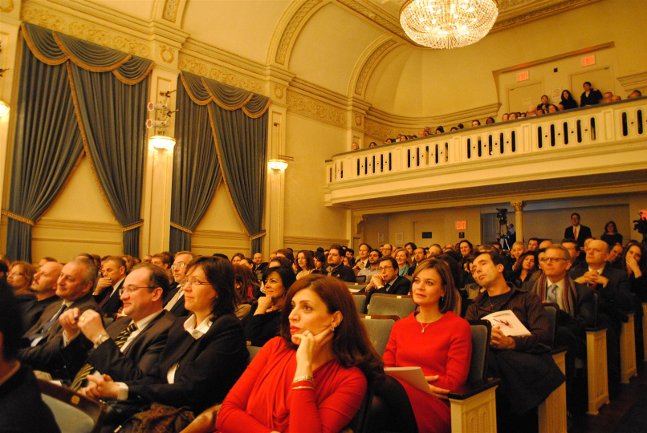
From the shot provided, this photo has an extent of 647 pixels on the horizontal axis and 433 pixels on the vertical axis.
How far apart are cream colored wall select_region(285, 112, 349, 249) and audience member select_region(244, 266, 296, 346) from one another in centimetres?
658

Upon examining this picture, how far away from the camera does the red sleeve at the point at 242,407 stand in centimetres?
146

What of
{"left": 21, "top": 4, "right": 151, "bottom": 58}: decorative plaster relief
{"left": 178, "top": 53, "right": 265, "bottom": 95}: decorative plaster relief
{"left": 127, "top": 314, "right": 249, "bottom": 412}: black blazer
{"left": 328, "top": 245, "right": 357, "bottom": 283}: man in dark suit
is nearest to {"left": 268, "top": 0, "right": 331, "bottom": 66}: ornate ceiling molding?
{"left": 178, "top": 53, "right": 265, "bottom": 95}: decorative plaster relief

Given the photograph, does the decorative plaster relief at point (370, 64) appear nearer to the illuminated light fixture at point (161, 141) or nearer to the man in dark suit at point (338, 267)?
the illuminated light fixture at point (161, 141)

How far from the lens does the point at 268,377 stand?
1.54m

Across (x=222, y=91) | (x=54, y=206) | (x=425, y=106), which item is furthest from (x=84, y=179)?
(x=425, y=106)

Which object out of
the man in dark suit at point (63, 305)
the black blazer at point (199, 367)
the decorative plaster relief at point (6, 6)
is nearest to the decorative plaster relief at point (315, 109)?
the decorative plaster relief at point (6, 6)

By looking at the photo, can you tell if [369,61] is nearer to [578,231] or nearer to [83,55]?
[578,231]

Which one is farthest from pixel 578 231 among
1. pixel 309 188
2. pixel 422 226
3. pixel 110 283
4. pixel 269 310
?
pixel 110 283

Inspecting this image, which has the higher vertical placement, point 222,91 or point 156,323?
point 222,91

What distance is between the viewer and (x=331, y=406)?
1359 mm

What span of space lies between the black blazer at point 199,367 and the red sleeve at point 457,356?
86cm

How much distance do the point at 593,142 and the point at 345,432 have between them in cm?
679

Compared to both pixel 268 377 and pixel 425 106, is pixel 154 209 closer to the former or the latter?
pixel 268 377

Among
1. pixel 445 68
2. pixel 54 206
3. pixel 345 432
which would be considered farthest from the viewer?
pixel 445 68
